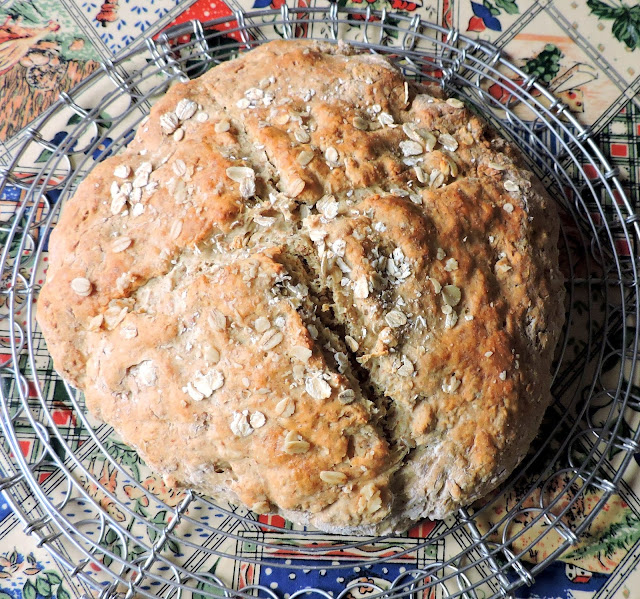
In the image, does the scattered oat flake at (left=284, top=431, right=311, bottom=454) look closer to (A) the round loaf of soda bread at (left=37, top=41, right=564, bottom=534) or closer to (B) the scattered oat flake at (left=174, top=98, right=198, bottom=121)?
(A) the round loaf of soda bread at (left=37, top=41, right=564, bottom=534)

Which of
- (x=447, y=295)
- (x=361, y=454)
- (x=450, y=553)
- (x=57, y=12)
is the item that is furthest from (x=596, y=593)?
(x=57, y=12)

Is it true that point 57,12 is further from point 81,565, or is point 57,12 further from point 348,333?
point 81,565

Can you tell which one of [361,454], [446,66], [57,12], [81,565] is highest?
[57,12]

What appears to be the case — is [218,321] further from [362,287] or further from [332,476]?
→ [332,476]

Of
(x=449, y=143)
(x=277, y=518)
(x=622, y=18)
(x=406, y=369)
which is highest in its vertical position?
(x=622, y=18)

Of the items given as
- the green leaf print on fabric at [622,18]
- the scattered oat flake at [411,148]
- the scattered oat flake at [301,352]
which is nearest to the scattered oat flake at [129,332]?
the scattered oat flake at [301,352]

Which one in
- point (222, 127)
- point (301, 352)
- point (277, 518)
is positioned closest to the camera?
point (301, 352)

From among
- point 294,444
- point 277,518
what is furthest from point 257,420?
point 277,518
